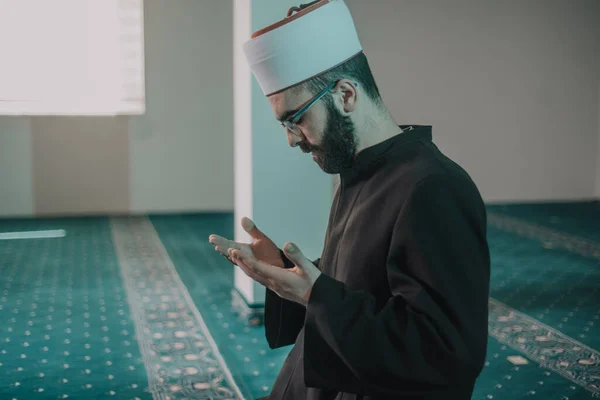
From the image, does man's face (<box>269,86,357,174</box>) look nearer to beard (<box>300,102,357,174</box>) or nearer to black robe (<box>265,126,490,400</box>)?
beard (<box>300,102,357,174</box>)

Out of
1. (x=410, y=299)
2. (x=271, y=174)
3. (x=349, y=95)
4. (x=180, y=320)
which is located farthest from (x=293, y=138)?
(x=180, y=320)

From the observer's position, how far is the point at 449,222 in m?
1.16

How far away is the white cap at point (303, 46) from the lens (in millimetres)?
1357

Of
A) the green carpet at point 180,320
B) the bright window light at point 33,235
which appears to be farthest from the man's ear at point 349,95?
the bright window light at point 33,235

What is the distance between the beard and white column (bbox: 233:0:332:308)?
8.41ft

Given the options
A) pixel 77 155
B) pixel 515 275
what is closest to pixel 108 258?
pixel 77 155

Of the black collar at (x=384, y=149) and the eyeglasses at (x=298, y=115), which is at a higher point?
the eyeglasses at (x=298, y=115)

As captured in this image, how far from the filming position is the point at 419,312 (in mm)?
1129

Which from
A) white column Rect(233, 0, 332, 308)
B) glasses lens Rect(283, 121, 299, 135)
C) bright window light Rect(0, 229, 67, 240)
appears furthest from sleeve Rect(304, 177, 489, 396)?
bright window light Rect(0, 229, 67, 240)

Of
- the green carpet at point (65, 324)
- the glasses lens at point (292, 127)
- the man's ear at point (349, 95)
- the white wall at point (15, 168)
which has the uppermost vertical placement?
the man's ear at point (349, 95)

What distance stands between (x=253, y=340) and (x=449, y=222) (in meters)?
2.66

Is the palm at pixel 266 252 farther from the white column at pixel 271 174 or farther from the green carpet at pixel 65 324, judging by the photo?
the white column at pixel 271 174

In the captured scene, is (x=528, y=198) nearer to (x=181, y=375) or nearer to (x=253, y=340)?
(x=253, y=340)

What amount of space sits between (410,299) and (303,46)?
1.70 feet
